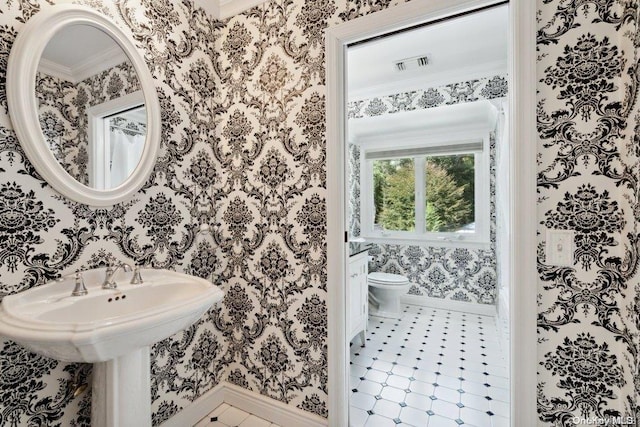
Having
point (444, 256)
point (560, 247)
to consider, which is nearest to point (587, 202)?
point (560, 247)

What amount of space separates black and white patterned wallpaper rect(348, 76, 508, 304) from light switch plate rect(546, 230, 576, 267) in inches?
92.6

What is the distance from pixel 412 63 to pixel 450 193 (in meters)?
1.73

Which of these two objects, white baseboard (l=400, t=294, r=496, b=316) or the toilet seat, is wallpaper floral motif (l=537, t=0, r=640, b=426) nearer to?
the toilet seat

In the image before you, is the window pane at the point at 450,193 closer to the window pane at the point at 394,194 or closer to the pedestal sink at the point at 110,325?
the window pane at the point at 394,194

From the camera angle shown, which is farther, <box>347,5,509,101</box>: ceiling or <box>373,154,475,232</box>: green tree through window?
<box>373,154,475,232</box>: green tree through window

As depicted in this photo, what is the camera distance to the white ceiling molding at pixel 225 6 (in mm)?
1764

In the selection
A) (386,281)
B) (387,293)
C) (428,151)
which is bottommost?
(387,293)

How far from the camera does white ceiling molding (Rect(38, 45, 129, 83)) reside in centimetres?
118

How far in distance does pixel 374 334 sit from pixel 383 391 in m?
0.95

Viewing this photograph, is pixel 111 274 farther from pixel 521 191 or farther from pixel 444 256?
pixel 444 256

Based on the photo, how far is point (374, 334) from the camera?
115 inches

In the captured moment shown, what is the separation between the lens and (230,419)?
172cm

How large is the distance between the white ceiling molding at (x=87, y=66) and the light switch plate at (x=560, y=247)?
6.84ft

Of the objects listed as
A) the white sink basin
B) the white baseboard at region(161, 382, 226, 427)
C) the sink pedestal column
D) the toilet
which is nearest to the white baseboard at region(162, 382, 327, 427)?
the white baseboard at region(161, 382, 226, 427)
